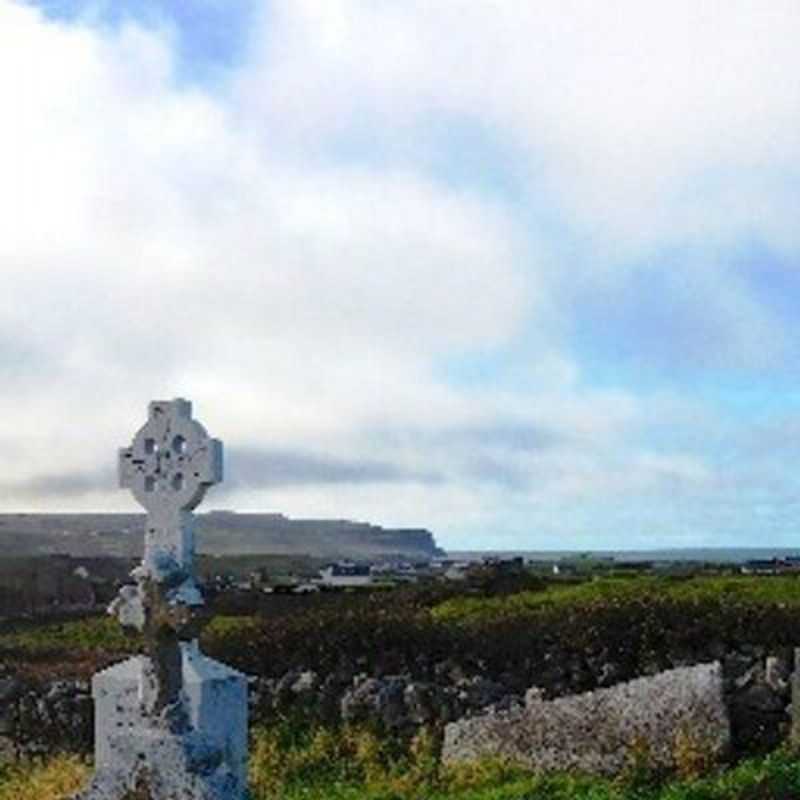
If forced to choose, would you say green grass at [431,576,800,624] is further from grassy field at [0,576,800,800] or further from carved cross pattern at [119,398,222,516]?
carved cross pattern at [119,398,222,516]

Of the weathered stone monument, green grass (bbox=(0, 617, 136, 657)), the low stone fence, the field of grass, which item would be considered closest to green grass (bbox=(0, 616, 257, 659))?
green grass (bbox=(0, 617, 136, 657))

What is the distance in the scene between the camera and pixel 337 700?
66.3 ft

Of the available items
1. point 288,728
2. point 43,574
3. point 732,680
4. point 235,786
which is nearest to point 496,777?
point 732,680

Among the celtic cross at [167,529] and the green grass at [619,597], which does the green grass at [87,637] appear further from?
the celtic cross at [167,529]

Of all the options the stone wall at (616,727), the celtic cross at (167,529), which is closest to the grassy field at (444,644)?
the stone wall at (616,727)

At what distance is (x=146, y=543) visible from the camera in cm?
1166

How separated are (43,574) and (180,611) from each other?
1678 inches

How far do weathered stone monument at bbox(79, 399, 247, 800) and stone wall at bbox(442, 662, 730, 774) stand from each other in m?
5.77

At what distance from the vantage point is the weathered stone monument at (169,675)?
11.2 m

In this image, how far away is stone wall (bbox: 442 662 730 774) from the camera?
16125mm

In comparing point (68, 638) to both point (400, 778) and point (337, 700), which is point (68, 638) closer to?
point (337, 700)

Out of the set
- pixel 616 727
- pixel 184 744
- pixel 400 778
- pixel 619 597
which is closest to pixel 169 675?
pixel 184 744

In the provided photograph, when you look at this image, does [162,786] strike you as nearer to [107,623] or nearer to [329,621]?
[329,621]

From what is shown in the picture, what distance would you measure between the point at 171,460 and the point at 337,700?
9168 millimetres
